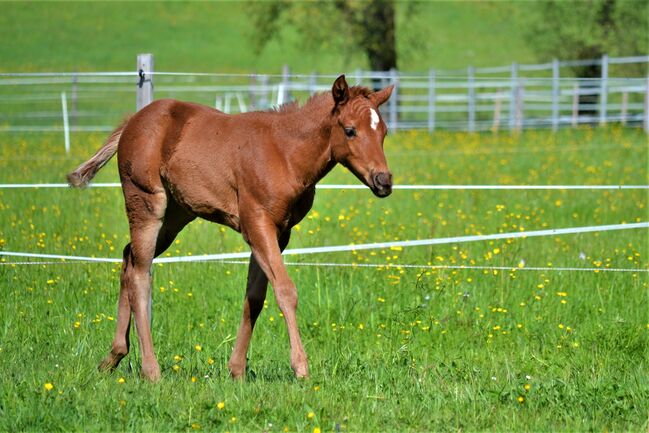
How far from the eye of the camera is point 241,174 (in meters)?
6.23

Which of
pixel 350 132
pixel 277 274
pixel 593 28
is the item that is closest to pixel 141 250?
pixel 277 274

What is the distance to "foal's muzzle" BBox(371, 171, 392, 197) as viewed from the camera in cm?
574

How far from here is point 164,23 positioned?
207 ft

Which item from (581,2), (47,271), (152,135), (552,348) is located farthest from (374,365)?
(581,2)

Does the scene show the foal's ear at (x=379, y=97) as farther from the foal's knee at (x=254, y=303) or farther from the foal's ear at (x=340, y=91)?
the foal's knee at (x=254, y=303)

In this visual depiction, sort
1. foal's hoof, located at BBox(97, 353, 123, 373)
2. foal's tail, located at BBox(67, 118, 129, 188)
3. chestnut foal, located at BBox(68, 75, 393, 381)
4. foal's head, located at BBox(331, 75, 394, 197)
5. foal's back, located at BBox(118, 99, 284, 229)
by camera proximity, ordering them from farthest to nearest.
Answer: foal's tail, located at BBox(67, 118, 129, 188)
foal's hoof, located at BBox(97, 353, 123, 373)
foal's back, located at BBox(118, 99, 284, 229)
chestnut foal, located at BBox(68, 75, 393, 381)
foal's head, located at BBox(331, 75, 394, 197)

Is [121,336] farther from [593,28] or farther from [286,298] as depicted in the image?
[593,28]

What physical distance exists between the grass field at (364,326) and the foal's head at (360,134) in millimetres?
1199

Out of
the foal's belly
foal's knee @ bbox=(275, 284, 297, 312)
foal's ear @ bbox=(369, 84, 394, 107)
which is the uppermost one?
foal's ear @ bbox=(369, 84, 394, 107)

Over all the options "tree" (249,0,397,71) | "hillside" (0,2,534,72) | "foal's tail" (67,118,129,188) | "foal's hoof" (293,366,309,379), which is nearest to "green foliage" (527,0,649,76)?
"tree" (249,0,397,71)

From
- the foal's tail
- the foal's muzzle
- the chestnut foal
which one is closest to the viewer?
the foal's muzzle

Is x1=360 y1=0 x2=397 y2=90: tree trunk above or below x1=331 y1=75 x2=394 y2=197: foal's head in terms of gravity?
below

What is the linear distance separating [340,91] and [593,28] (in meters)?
32.6

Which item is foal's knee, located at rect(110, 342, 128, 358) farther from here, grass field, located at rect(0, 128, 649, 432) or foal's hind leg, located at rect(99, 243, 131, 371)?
grass field, located at rect(0, 128, 649, 432)
